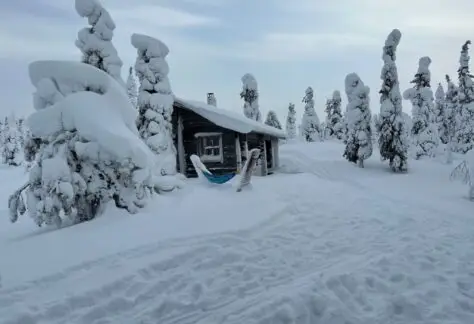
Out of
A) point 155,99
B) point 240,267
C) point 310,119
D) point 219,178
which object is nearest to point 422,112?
point 310,119

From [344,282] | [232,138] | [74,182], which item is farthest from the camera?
[232,138]

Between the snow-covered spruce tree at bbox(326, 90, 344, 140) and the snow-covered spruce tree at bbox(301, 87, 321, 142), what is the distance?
7.40 ft

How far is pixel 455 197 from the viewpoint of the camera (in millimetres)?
14953

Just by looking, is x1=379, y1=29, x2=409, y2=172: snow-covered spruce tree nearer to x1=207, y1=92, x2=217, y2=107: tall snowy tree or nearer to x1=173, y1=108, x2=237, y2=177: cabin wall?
x1=173, y1=108, x2=237, y2=177: cabin wall

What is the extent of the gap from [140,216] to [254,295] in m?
4.23

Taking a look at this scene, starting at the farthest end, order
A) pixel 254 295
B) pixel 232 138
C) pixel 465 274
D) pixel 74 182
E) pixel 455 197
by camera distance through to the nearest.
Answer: pixel 232 138
pixel 455 197
pixel 74 182
pixel 465 274
pixel 254 295

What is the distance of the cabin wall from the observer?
2161 centimetres

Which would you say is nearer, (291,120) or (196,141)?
(196,141)

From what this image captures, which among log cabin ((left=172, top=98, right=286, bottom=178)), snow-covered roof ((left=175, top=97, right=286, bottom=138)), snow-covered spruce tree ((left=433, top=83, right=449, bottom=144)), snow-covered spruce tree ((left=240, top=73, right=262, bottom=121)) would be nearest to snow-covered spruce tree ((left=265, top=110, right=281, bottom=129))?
snow-covered spruce tree ((left=240, top=73, right=262, bottom=121))

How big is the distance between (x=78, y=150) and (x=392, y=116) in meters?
22.9

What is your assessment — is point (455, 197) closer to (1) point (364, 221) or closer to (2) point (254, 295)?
(1) point (364, 221)

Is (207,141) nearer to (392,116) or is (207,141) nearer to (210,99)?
(392,116)

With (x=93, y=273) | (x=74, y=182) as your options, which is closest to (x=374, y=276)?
(x=93, y=273)

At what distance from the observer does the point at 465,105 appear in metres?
38.0
